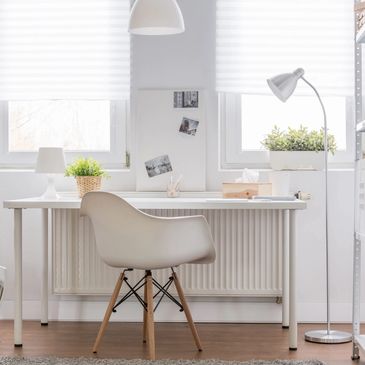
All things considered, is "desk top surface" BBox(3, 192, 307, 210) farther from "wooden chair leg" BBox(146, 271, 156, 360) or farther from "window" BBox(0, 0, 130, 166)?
"window" BBox(0, 0, 130, 166)

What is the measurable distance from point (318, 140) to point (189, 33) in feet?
3.12

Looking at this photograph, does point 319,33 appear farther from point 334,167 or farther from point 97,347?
point 97,347

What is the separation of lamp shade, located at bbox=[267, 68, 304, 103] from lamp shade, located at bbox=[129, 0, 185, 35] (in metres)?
0.57

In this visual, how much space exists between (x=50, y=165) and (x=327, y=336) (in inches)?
66.5

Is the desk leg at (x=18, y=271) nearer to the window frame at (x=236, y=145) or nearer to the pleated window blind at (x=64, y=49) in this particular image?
the pleated window blind at (x=64, y=49)

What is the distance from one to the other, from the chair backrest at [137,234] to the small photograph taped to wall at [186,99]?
1100mm

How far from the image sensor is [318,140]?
15.2 feet

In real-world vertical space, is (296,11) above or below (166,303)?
above

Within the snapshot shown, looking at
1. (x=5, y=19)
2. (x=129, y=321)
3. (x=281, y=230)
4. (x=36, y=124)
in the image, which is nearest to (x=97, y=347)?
(x=129, y=321)

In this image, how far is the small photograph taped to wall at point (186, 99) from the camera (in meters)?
4.77

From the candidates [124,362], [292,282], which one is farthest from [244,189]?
[124,362]

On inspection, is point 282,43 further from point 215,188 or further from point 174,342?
point 174,342

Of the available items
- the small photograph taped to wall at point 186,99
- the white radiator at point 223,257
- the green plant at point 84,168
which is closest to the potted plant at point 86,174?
the green plant at point 84,168

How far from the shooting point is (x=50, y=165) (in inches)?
177
